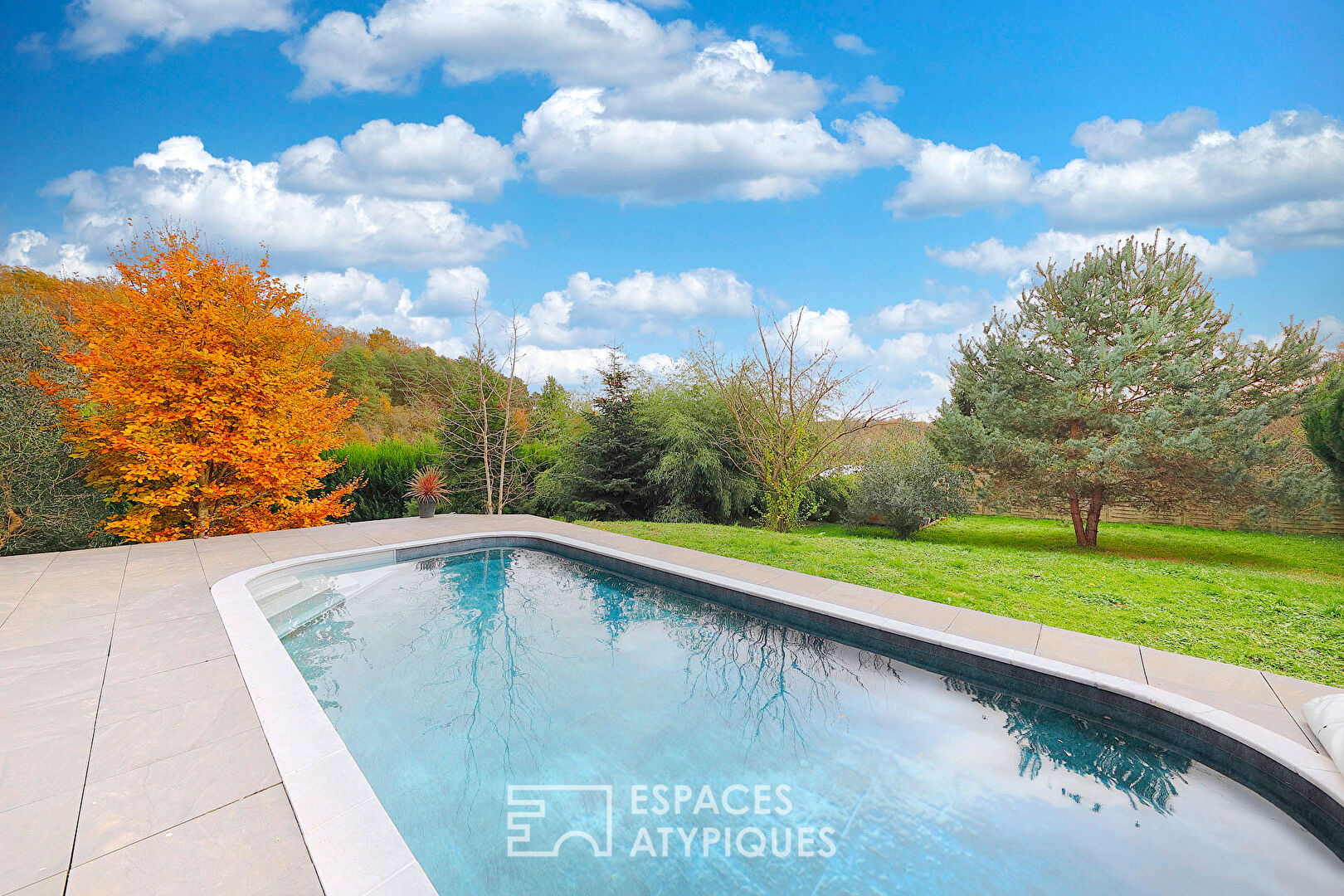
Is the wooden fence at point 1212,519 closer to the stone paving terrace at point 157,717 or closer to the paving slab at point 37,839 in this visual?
the stone paving terrace at point 157,717

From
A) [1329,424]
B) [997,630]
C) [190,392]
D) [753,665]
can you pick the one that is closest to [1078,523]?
[1329,424]

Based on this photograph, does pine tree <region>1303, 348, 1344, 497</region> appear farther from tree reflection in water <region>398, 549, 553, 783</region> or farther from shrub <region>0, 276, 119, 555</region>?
shrub <region>0, 276, 119, 555</region>

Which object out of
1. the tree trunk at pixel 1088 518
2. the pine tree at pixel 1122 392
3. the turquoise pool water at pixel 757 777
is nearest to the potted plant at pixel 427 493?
the turquoise pool water at pixel 757 777

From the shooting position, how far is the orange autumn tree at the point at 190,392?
616 cm

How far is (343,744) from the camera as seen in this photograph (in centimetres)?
230

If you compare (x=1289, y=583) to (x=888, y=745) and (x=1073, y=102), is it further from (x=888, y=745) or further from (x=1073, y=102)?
(x=1073, y=102)

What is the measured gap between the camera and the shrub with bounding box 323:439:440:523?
9.98 meters

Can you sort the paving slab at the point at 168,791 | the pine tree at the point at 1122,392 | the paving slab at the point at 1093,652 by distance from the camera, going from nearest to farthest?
the paving slab at the point at 168,791
the paving slab at the point at 1093,652
the pine tree at the point at 1122,392

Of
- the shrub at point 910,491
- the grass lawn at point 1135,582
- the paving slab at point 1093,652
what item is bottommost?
the grass lawn at point 1135,582

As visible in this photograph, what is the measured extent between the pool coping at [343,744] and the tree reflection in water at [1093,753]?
18 centimetres

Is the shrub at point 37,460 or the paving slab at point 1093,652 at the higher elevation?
the shrub at point 37,460

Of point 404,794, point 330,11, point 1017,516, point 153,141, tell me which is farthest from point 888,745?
point 1017,516

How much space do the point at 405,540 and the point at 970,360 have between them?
9532 millimetres

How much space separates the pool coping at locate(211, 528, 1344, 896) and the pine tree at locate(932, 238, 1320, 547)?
632 cm
